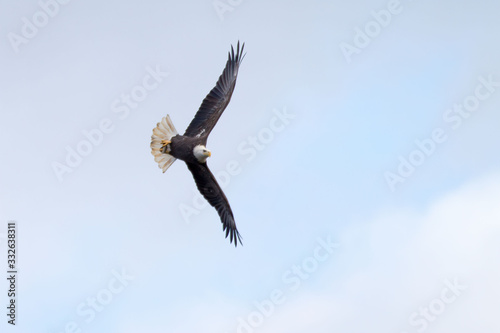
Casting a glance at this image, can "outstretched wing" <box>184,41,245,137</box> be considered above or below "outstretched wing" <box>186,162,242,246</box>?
above

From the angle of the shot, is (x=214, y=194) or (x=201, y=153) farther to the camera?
(x=214, y=194)

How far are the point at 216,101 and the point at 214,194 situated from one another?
2354mm

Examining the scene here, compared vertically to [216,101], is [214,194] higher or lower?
lower

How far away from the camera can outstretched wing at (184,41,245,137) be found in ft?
99.7

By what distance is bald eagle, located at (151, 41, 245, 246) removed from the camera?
29.9 metres

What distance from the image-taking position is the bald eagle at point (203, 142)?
98.2 feet

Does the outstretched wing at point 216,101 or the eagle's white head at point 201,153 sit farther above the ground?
the outstretched wing at point 216,101

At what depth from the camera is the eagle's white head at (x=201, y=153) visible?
29.5 m

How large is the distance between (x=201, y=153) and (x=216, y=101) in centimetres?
189

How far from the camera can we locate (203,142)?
98.3 ft

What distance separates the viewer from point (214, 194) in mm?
30938

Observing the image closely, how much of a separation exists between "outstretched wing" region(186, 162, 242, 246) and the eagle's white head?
0.36 m

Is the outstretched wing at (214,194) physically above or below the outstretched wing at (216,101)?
below

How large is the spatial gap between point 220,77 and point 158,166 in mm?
2918
